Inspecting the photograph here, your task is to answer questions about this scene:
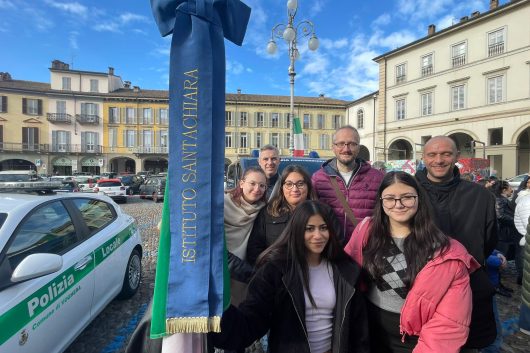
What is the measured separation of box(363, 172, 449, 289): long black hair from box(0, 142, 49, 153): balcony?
43.7m

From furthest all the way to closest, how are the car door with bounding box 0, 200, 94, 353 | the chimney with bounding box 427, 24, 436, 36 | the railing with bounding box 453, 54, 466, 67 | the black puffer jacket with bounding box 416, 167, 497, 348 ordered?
the chimney with bounding box 427, 24, 436, 36, the railing with bounding box 453, 54, 466, 67, the black puffer jacket with bounding box 416, 167, 497, 348, the car door with bounding box 0, 200, 94, 353

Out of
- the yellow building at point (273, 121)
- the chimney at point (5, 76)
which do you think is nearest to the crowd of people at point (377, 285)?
the yellow building at point (273, 121)

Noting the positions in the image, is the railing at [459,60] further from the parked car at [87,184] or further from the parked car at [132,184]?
the parked car at [87,184]

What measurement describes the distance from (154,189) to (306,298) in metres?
18.0

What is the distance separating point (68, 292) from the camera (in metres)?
2.57

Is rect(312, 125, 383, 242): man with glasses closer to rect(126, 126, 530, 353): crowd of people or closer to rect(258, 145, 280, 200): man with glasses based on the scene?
rect(126, 126, 530, 353): crowd of people

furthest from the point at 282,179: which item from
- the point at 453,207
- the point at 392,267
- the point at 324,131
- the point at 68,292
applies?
the point at 324,131

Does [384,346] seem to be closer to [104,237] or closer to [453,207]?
[453,207]

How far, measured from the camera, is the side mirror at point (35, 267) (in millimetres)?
2014

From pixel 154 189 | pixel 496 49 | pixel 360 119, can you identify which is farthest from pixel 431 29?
pixel 154 189

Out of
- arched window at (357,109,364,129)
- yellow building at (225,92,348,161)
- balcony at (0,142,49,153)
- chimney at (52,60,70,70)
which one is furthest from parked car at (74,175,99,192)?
arched window at (357,109,364,129)

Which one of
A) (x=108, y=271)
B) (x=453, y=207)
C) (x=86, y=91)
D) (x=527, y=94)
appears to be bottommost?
(x=108, y=271)

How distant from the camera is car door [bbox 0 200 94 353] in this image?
1.98 m

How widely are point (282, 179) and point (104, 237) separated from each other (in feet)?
7.53
